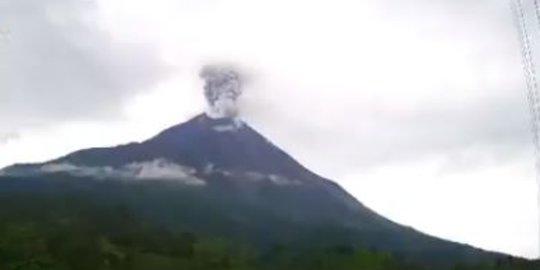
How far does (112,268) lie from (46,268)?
14069mm

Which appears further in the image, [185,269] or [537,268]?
[185,269]

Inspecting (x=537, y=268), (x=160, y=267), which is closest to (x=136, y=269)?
(x=160, y=267)

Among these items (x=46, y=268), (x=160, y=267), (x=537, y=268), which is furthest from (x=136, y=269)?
(x=537, y=268)

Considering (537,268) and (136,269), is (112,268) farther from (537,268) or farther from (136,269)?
(537,268)

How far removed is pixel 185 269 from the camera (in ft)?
652

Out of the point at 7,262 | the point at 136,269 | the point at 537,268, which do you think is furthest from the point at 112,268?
the point at 537,268

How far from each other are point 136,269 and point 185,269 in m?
9.63

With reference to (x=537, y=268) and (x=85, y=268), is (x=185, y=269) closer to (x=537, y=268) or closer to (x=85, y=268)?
(x=85, y=268)

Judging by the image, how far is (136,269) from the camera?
654 feet

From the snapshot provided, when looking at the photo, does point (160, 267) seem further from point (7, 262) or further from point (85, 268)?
point (7, 262)

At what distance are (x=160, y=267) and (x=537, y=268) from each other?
71397 mm

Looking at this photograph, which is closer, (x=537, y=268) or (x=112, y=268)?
(x=537, y=268)

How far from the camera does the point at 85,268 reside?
199250 mm

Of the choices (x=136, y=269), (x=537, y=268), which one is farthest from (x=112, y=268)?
(x=537, y=268)
